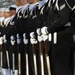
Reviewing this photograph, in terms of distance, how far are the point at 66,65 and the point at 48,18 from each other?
84 cm

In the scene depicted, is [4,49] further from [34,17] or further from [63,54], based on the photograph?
[63,54]

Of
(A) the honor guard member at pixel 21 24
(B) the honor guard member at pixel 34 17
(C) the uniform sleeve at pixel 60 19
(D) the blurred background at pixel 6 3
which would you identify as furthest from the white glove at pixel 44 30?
(D) the blurred background at pixel 6 3

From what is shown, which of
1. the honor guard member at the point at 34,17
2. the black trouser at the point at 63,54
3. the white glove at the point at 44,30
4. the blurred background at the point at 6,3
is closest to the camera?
the black trouser at the point at 63,54

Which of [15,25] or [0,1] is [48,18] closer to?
[15,25]

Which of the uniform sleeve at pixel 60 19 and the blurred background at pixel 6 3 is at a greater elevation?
the blurred background at pixel 6 3

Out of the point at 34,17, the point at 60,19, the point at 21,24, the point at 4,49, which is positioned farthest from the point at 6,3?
the point at 60,19

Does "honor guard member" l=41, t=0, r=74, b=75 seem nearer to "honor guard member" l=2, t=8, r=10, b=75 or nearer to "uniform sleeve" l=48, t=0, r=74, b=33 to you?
"uniform sleeve" l=48, t=0, r=74, b=33

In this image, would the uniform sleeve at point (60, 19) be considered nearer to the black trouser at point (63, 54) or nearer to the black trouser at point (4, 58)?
the black trouser at point (63, 54)

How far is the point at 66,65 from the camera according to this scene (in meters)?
5.44

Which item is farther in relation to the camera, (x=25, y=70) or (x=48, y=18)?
(x=25, y=70)

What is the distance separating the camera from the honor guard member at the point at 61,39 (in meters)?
5.36

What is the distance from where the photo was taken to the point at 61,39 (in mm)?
5410

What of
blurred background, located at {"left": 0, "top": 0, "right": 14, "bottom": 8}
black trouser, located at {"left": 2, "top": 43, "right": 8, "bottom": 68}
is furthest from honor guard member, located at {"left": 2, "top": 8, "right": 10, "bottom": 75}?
blurred background, located at {"left": 0, "top": 0, "right": 14, "bottom": 8}

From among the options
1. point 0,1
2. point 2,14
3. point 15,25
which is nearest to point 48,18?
point 15,25
